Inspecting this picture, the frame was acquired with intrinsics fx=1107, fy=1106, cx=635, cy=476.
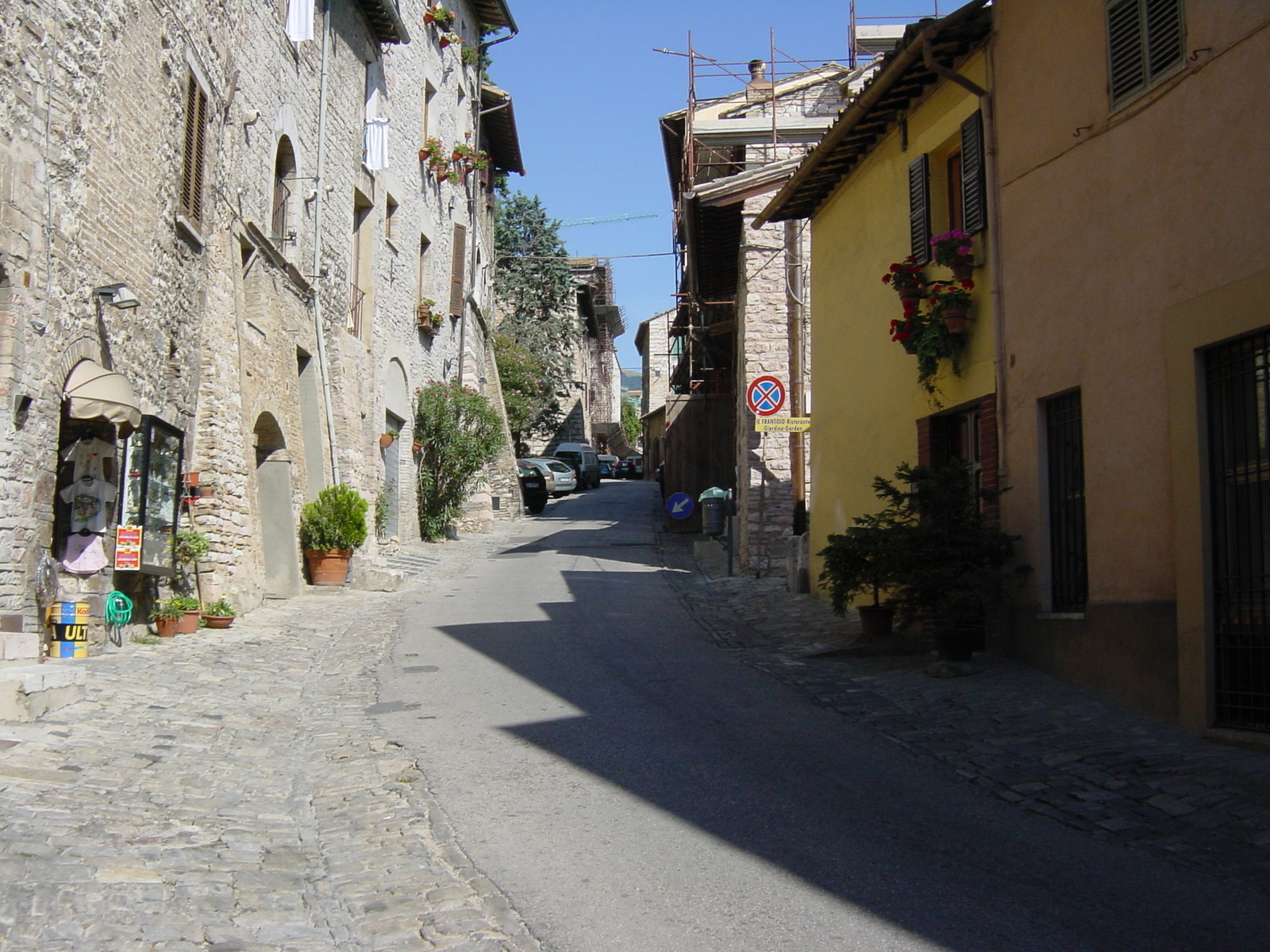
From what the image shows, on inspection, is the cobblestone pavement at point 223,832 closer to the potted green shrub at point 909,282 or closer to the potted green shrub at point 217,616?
the potted green shrub at point 217,616

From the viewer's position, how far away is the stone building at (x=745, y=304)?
60.3ft

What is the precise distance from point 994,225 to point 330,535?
10.1 meters

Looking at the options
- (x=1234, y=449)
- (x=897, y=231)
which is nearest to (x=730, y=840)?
(x=1234, y=449)

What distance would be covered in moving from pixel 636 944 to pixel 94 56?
9.14 meters

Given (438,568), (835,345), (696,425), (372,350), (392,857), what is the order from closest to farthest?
(392,857) → (835,345) → (438,568) → (372,350) → (696,425)

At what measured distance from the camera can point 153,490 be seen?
11.0m

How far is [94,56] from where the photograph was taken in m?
9.67

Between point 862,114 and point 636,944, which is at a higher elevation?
point 862,114

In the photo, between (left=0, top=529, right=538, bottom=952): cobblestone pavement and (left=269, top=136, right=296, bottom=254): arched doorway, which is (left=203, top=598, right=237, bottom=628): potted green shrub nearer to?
(left=0, top=529, right=538, bottom=952): cobblestone pavement

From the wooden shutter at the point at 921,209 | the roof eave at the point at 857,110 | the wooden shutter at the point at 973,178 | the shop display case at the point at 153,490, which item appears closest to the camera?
the roof eave at the point at 857,110

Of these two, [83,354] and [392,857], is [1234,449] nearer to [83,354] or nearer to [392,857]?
[392,857]

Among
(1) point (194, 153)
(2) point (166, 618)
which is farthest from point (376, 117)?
(2) point (166, 618)

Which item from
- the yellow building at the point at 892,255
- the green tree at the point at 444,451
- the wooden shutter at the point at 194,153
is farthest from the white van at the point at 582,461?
the wooden shutter at the point at 194,153

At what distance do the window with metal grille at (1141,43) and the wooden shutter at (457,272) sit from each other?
869 inches
